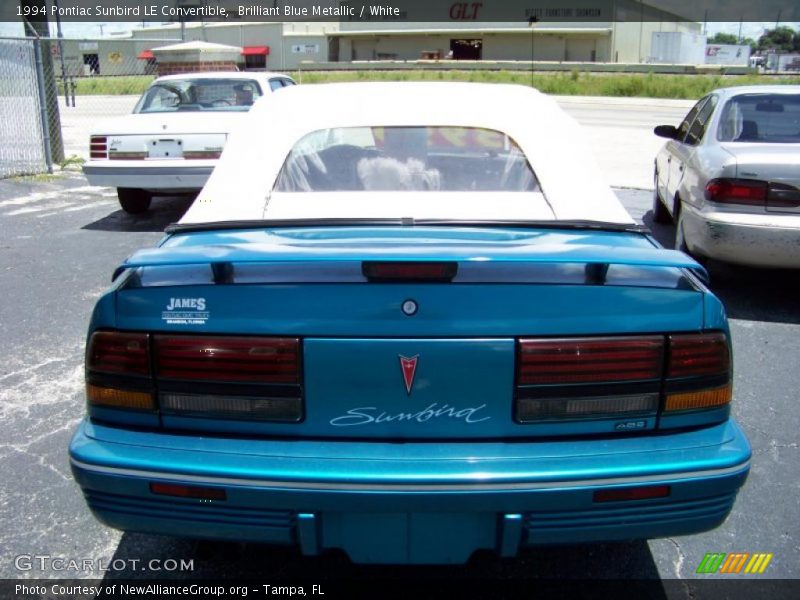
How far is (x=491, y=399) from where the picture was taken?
6.94 ft

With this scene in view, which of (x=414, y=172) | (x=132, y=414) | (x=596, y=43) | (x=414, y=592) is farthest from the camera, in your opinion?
(x=596, y=43)

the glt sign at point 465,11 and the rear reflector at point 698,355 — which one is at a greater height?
the glt sign at point 465,11

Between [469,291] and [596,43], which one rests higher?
[596,43]

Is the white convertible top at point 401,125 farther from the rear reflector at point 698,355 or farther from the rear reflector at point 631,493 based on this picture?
the rear reflector at point 631,493

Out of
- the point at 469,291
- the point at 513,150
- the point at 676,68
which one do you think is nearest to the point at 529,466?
the point at 469,291

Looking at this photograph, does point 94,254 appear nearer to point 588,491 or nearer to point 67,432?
point 67,432

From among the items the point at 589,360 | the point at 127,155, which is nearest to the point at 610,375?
the point at 589,360

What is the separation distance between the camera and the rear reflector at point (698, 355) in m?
2.16

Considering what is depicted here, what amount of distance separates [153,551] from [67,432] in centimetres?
109

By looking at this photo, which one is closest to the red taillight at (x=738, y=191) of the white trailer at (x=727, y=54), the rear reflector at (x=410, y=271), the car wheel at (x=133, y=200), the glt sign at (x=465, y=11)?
the rear reflector at (x=410, y=271)

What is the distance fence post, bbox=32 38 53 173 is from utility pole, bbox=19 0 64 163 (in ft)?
0.26

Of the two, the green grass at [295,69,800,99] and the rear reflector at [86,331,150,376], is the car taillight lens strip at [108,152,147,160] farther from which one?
the green grass at [295,69,800,99]

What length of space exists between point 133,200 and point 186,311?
23.1ft

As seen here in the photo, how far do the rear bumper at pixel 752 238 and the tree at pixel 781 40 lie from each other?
131009 mm
